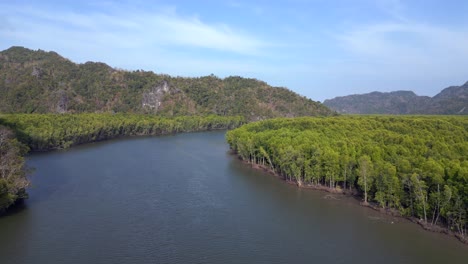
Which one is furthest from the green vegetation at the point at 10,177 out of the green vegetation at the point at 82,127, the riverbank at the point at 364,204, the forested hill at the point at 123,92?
the forested hill at the point at 123,92

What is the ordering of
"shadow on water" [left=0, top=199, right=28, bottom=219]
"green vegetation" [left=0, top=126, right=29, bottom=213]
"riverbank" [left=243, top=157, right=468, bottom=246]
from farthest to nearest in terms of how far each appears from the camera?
"shadow on water" [left=0, top=199, right=28, bottom=219] < "green vegetation" [left=0, top=126, right=29, bottom=213] < "riverbank" [left=243, top=157, right=468, bottom=246]

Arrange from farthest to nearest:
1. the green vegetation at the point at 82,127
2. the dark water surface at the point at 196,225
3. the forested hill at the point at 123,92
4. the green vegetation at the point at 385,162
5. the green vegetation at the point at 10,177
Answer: the forested hill at the point at 123,92
the green vegetation at the point at 82,127
the green vegetation at the point at 10,177
the green vegetation at the point at 385,162
the dark water surface at the point at 196,225

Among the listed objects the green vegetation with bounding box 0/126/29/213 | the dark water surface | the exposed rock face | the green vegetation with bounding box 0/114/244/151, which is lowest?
the dark water surface

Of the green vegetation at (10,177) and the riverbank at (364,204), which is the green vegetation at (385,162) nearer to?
the riverbank at (364,204)

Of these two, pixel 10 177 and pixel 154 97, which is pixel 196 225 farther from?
pixel 154 97

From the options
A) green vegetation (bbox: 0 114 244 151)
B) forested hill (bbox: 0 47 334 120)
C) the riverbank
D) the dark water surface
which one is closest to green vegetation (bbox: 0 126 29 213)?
the dark water surface

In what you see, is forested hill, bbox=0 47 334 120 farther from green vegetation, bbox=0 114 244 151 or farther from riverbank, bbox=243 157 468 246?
riverbank, bbox=243 157 468 246
